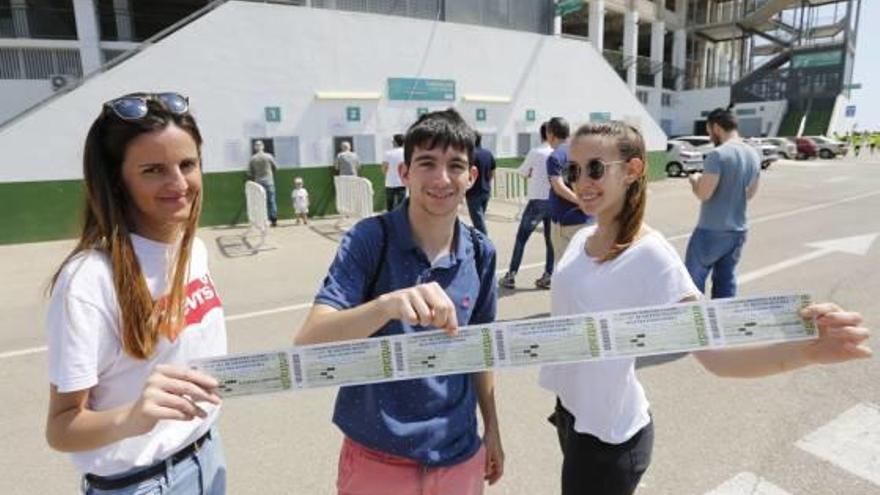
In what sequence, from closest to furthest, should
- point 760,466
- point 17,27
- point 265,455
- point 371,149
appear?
point 760,466 → point 265,455 → point 371,149 → point 17,27

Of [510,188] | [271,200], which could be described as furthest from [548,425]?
[510,188]

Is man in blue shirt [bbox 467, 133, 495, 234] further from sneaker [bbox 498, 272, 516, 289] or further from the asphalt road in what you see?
the asphalt road

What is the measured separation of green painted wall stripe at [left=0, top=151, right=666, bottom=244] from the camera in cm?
1025

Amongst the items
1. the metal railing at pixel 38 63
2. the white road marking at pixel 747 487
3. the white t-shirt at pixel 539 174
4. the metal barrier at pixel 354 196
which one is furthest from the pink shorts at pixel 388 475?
the metal railing at pixel 38 63

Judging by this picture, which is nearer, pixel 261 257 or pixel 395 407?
pixel 395 407

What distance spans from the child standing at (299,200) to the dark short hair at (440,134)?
10.7 meters

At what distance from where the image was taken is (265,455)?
10.9 ft

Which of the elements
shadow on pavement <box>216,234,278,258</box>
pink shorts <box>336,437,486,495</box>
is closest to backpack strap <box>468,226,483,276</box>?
pink shorts <box>336,437,486,495</box>

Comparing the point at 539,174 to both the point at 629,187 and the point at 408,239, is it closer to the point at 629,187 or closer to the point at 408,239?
the point at 629,187

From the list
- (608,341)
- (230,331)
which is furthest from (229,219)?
(608,341)

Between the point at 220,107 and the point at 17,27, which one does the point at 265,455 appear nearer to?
the point at 220,107

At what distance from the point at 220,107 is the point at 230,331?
7.94 m

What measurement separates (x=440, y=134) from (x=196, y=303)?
0.91 metres

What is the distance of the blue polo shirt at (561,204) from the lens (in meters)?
5.86
